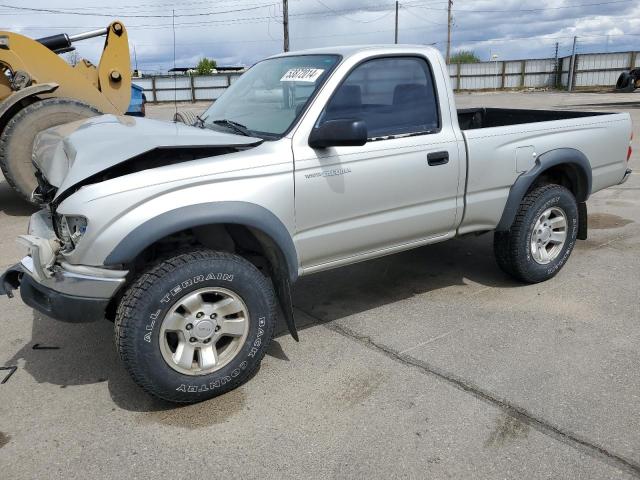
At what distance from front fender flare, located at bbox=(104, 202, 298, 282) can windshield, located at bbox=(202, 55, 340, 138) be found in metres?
0.59

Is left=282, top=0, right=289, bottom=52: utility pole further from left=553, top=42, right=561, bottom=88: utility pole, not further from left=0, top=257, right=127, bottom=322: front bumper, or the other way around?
left=0, top=257, right=127, bottom=322: front bumper

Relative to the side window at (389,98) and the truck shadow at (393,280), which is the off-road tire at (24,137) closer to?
the truck shadow at (393,280)

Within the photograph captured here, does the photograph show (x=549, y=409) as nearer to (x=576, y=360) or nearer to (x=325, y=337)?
(x=576, y=360)

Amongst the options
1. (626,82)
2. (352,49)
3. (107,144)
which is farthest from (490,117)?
(626,82)

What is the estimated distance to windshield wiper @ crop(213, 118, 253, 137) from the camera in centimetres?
365

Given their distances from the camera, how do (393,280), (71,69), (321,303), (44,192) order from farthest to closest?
(71,69), (393,280), (321,303), (44,192)

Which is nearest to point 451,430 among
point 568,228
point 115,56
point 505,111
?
point 568,228

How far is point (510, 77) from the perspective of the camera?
42.4 meters

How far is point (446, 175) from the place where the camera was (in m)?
3.91

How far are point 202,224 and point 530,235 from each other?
2.78 meters

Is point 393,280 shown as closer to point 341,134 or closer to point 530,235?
point 530,235

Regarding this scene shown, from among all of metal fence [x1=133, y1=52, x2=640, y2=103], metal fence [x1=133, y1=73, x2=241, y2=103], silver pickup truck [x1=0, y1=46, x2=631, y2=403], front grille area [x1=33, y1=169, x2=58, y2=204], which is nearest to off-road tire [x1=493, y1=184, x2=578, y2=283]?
silver pickup truck [x1=0, y1=46, x2=631, y2=403]

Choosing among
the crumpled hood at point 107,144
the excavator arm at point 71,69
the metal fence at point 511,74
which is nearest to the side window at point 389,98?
the crumpled hood at point 107,144

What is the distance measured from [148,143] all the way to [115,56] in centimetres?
677
